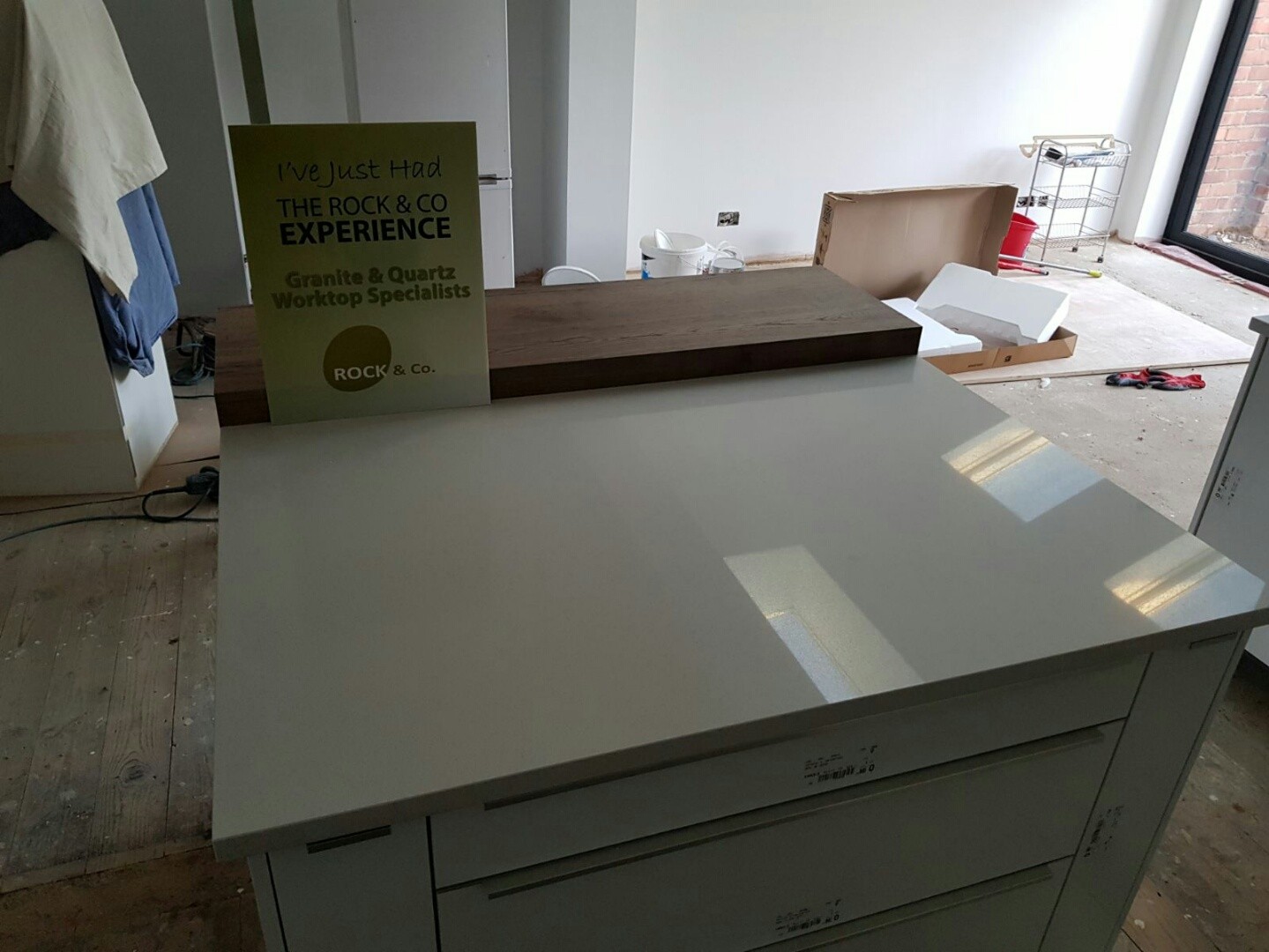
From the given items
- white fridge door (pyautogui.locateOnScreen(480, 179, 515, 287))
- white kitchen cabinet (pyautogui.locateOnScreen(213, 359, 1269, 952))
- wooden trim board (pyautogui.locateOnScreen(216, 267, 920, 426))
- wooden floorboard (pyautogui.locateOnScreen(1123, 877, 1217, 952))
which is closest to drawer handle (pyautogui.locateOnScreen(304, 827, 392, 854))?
white kitchen cabinet (pyautogui.locateOnScreen(213, 359, 1269, 952))

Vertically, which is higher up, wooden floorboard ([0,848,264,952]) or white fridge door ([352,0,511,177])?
white fridge door ([352,0,511,177])

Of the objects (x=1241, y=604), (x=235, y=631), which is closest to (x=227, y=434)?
(x=235, y=631)

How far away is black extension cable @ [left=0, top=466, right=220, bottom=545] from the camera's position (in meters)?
2.39

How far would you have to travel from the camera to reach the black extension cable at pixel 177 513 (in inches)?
94.3

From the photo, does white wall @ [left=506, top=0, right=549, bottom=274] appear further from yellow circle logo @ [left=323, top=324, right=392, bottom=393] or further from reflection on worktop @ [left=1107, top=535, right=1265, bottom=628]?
reflection on worktop @ [left=1107, top=535, right=1265, bottom=628]

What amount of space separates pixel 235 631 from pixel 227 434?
413 millimetres

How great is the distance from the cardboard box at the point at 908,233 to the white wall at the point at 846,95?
90 cm

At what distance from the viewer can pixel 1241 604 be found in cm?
97

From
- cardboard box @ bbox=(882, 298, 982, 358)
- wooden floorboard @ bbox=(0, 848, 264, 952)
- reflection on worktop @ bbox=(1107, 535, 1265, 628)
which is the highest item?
reflection on worktop @ bbox=(1107, 535, 1265, 628)

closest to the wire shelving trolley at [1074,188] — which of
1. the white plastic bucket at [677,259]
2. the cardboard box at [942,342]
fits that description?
the cardboard box at [942,342]

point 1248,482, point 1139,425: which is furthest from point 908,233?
point 1248,482

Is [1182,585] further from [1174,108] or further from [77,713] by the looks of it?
[1174,108]

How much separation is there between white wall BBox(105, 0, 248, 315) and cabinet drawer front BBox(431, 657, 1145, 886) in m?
3.09

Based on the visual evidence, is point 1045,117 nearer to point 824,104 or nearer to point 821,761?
point 824,104
